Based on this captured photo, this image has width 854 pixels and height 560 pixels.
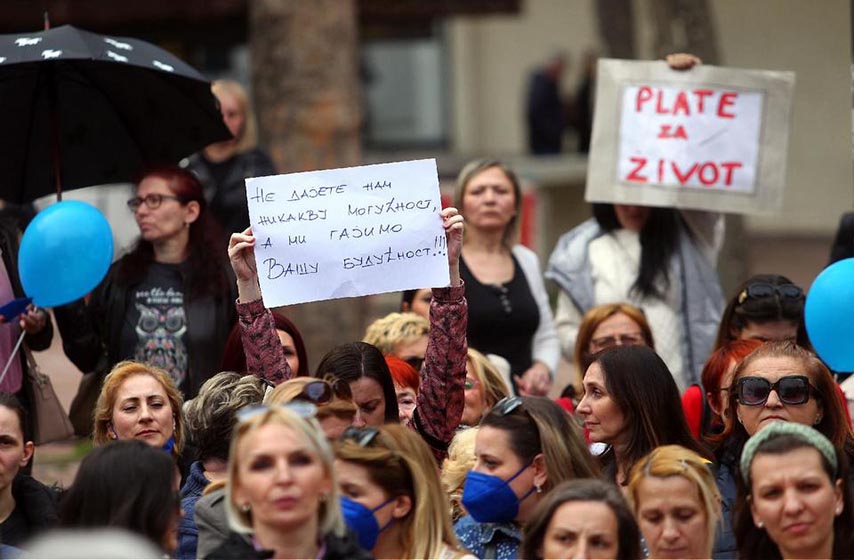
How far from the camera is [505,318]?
791 cm

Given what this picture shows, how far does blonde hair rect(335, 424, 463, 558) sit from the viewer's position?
5.04 meters

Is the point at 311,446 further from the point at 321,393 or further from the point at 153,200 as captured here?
the point at 153,200

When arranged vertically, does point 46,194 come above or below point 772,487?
above

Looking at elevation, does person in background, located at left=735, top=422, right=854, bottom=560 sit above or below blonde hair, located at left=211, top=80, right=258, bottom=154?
below

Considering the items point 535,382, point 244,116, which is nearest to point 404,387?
point 535,382

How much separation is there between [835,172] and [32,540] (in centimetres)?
1979

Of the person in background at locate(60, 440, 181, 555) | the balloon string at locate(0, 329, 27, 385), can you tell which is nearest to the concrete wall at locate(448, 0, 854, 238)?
the balloon string at locate(0, 329, 27, 385)

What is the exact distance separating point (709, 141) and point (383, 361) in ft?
8.94

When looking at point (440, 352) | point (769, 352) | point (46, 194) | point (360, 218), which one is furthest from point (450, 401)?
point (46, 194)

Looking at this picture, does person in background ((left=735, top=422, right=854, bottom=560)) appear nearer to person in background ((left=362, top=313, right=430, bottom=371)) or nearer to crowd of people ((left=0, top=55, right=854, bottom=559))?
crowd of people ((left=0, top=55, right=854, bottom=559))

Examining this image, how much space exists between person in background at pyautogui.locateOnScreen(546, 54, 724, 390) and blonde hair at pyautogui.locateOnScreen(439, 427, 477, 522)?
212 cm

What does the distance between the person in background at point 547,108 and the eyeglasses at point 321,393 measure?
19.9m

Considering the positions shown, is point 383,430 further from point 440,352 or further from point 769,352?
point 769,352

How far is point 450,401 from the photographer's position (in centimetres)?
612
